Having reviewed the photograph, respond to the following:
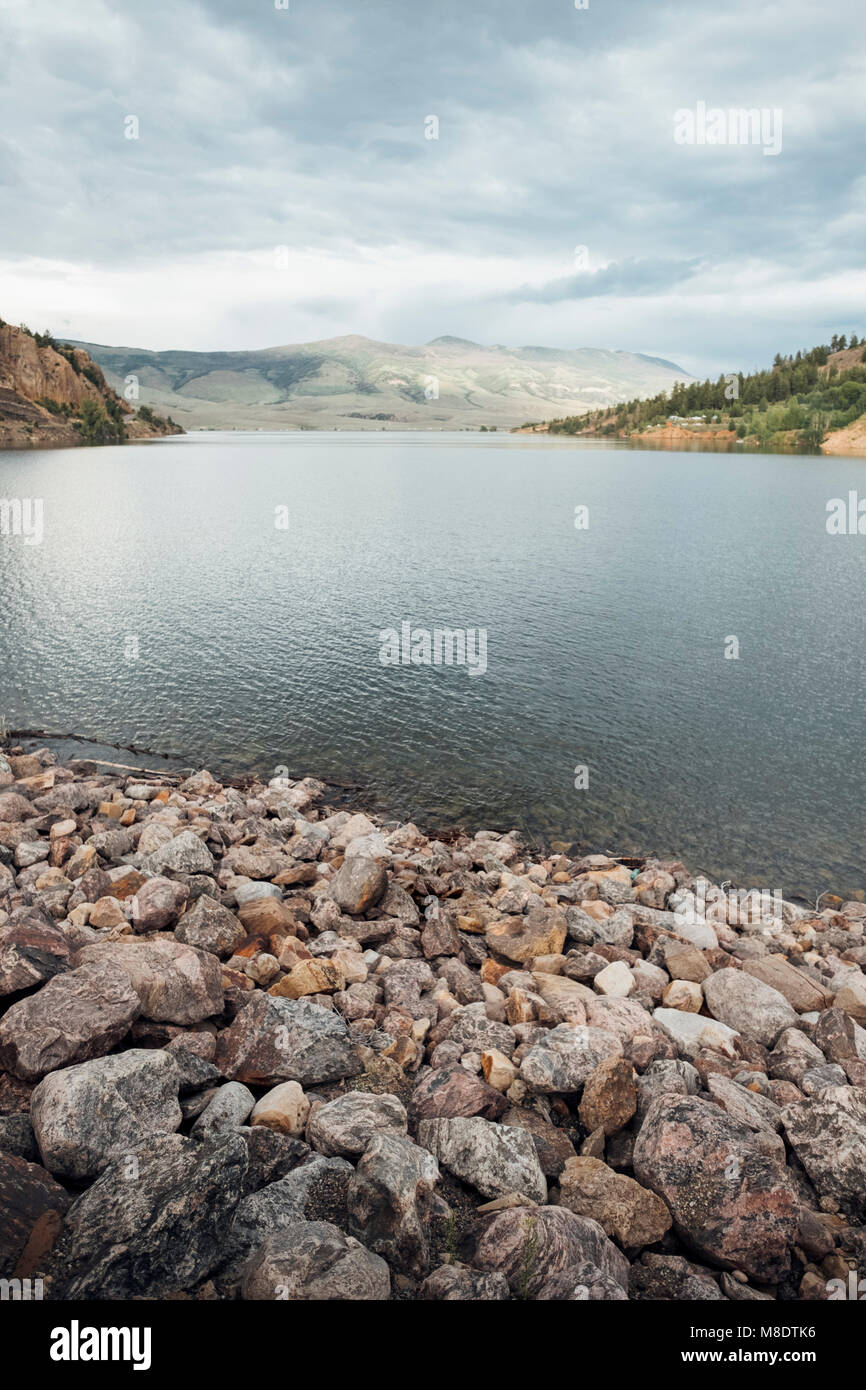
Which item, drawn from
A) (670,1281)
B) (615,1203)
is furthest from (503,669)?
(670,1281)

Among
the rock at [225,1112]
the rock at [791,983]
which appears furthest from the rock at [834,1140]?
the rock at [225,1112]

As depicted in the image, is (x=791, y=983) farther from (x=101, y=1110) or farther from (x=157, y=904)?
(x=101, y=1110)

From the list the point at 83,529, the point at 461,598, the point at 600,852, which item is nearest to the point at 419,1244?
the point at 600,852

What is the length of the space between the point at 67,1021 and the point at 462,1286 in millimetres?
6516

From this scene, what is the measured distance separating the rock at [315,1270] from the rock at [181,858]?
1118 centimetres

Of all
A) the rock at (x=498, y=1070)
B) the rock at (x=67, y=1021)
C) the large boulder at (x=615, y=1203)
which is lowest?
the large boulder at (x=615, y=1203)

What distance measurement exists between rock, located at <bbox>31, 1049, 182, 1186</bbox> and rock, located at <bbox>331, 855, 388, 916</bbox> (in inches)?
317

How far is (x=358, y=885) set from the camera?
1838 cm

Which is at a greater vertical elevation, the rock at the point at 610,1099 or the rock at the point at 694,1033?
the rock at the point at 610,1099

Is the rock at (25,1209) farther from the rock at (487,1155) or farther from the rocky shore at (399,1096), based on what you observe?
the rock at (487,1155)

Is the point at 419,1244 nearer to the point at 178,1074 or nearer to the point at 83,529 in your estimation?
the point at 178,1074

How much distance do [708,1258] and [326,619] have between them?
4489 centimetres

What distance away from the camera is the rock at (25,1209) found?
26.0 ft

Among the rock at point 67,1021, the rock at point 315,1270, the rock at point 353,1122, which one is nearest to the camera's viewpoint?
the rock at point 315,1270
